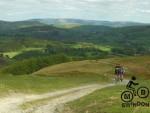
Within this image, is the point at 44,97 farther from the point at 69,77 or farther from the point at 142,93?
the point at 69,77

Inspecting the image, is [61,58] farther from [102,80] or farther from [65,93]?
[65,93]

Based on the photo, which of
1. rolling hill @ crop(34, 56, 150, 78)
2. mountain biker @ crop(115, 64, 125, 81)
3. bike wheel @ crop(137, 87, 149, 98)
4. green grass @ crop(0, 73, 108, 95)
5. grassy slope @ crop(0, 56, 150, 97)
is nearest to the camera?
bike wheel @ crop(137, 87, 149, 98)

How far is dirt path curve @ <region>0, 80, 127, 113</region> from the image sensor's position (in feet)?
124

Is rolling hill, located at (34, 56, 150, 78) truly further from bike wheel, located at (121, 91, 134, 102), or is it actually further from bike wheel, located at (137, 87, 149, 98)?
bike wheel, located at (121, 91, 134, 102)

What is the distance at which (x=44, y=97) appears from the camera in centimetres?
4725

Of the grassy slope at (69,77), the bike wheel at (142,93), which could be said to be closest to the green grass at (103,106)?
the bike wheel at (142,93)

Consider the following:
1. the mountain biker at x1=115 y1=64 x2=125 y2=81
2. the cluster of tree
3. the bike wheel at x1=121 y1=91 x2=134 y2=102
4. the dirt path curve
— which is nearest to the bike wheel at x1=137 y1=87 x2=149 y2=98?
the bike wheel at x1=121 y1=91 x2=134 y2=102

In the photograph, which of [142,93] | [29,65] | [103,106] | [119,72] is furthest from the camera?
[29,65]

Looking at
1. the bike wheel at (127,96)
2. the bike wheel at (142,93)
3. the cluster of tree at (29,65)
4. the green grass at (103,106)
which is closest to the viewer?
the green grass at (103,106)

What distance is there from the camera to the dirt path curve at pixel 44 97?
1489 inches

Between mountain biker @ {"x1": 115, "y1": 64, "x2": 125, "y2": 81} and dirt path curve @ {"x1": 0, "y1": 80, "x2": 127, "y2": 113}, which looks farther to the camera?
mountain biker @ {"x1": 115, "y1": 64, "x2": 125, "y2": 81}

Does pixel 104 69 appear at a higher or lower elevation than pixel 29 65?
higher

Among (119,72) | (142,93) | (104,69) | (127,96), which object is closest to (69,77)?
(119,72)

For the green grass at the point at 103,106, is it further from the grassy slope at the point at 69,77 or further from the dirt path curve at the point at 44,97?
the grassy slope at the point at 69,77
